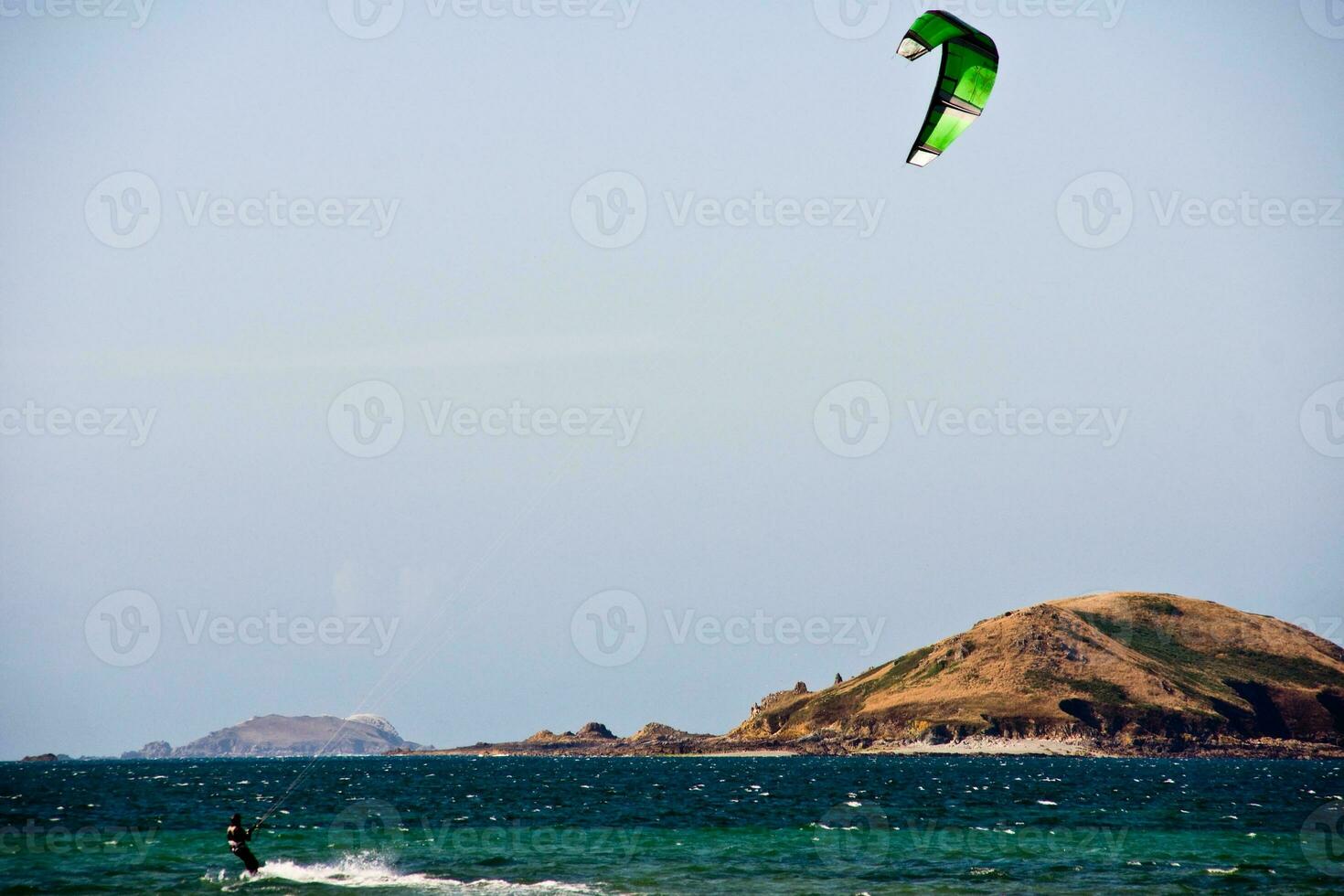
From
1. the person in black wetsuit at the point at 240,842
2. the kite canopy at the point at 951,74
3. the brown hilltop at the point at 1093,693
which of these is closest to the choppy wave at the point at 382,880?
the person in black wetsuit at the point at 240,842

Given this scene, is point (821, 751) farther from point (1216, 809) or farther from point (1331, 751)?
point (1216, 809)

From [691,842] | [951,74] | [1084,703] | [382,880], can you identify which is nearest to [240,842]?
[382,880]

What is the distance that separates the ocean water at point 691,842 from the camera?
105 ft

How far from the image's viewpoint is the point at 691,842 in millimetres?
40812

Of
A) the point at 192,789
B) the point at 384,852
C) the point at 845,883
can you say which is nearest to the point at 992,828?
the point at 845,883

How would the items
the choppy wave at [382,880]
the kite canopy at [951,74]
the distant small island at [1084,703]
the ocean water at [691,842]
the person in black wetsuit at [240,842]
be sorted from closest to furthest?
the kite canopy at [951,74], the choppy wave at [382,880], the person in black wetsuit at [240,842], the ocean water at [691,842], the distant small island at [1084,703]

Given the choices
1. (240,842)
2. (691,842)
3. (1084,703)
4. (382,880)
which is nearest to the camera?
(240,842)

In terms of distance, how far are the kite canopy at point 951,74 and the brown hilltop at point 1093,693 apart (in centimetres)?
15083

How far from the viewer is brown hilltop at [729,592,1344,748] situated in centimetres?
17050

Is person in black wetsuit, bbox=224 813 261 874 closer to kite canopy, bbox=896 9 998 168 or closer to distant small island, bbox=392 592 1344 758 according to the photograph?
kite canopy, bbox=896 9 998 168

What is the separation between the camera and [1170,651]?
198 metres

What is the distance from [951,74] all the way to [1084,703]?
161201 mm

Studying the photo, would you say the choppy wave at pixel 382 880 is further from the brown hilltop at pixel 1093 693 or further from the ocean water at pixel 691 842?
the brown hilltop at pixel 1093 693

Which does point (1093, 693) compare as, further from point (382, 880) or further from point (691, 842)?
point (382, 880)
